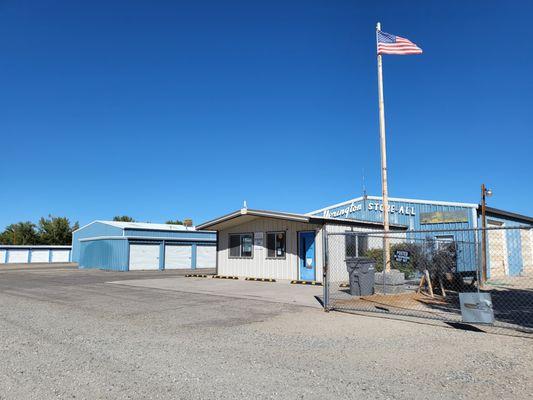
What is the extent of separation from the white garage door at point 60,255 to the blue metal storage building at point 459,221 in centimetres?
4614

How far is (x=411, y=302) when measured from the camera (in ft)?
39.6

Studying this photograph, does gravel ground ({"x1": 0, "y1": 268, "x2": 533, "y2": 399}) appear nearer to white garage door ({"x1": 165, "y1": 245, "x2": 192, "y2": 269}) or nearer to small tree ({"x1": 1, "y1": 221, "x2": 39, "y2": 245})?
white garage door ({"x1": 165, "y1": 245, "x2": 192, "y2": 269})

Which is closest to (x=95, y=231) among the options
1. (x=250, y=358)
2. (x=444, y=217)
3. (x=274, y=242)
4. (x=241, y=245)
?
(x=241, y=245)

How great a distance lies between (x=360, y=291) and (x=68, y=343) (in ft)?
30.2

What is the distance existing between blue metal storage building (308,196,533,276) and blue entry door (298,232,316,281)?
614 centimetres

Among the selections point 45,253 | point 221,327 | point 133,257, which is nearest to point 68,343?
point 221,327

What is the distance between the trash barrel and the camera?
45.4ft

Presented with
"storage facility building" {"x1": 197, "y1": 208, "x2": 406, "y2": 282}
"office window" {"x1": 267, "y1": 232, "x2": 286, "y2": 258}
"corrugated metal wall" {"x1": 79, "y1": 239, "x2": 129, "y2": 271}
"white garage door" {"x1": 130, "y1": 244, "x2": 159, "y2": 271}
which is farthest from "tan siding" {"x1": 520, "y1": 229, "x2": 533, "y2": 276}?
"corrugated metal wall" {"x1": 79, "y1": 239, "x2": 129, "y2": 271}

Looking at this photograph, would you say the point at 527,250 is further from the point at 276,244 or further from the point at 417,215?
the point at 276,244

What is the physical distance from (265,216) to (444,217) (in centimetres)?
1097

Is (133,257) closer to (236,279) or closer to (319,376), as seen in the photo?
(236,279)

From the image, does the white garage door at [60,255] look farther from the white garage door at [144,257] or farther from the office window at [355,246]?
the office window at [355,246]

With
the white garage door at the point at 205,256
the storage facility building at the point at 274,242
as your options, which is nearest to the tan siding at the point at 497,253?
the storage facility building at the point at 274,242

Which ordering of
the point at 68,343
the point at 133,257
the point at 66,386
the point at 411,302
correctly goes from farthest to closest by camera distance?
the point at 133,257 → the point at 411,302 → the point at 68,343 → the point at 66,386
